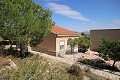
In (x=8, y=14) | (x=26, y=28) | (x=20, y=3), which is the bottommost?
(x=26, y=28)

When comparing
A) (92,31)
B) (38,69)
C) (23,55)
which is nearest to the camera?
(38,69)

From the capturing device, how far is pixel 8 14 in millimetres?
21781

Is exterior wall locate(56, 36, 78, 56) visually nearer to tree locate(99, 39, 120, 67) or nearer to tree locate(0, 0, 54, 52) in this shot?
tree locate(99, 39, 120, 67)

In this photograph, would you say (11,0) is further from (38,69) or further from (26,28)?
(38,69)

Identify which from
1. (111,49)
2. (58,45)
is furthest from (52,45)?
(111,49)

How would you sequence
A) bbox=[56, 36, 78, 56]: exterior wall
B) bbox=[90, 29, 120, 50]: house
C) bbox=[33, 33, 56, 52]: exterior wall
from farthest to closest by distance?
bbox=[90, 29, 120, 50]: house, bbox=[56, 36, 78, 56]: exterior wall, bbox=[33, 33, 56, 52]: exterior wall

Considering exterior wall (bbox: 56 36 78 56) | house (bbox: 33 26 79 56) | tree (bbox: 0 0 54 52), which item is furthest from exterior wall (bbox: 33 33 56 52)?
tree (bbox: 0 0 54 52)

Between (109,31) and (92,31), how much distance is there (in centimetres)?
481

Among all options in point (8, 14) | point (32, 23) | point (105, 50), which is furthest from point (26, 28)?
point (105, 50)

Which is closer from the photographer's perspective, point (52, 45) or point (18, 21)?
point (18, 21)

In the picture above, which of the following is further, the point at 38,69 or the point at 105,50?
the point at 105,50

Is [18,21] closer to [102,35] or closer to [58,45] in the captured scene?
[58,45]

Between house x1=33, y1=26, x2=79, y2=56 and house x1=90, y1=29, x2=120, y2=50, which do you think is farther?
house x1=90, y1=29, x2=120, y2=50

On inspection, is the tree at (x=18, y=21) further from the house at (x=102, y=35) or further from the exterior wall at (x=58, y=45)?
the house at (x=102, y=35)
